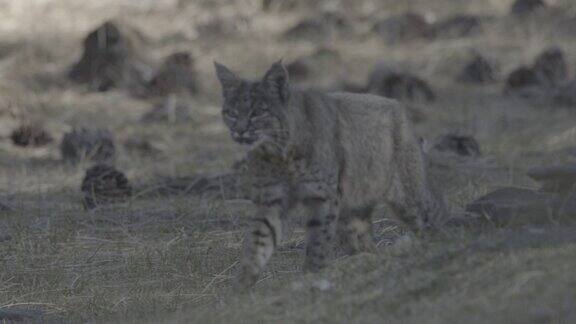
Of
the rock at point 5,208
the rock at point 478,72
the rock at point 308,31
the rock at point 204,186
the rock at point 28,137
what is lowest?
the rock at point 5,208

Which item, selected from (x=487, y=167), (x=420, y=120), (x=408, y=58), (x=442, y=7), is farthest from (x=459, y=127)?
(x=442, y=7)

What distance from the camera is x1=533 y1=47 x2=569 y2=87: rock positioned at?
1752 centimetres

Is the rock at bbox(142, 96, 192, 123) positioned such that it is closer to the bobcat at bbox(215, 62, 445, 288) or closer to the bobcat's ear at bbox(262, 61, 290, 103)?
the bobcat at bbox(215, 62, 445, 288)

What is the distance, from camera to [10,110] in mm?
14523

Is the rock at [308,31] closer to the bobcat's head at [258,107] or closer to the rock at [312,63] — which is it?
the rock at [312,63]

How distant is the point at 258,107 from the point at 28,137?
311 inches

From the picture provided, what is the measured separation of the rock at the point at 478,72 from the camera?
1819 centimetres

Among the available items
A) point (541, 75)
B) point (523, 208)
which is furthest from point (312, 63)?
point (523, 208)

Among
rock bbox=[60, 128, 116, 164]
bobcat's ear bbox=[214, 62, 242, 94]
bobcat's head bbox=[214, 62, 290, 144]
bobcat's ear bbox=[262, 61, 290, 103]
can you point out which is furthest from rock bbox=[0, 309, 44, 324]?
rock bbox=[60, 128, 116, 164]

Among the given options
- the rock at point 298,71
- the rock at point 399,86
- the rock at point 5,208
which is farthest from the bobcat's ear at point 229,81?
the rock at point 298,71

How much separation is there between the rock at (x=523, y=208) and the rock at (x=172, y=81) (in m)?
9.32

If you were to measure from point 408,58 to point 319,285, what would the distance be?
14.1 m

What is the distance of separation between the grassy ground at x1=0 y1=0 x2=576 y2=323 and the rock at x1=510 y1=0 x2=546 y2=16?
18.6 inches

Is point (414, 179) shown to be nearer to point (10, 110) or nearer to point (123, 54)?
point (10, 110)
